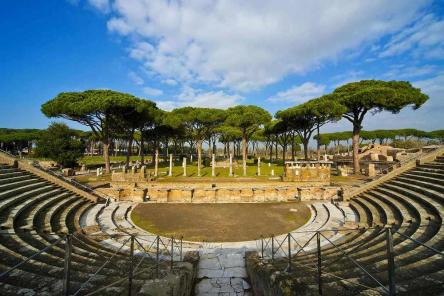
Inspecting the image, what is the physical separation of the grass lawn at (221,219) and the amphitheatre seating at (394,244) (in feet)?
11.2

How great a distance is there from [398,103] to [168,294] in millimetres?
28722

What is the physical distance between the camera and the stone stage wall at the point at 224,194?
60.5ft

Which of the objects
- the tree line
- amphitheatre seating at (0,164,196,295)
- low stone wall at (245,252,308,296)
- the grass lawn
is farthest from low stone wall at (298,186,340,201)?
amphitheatre seating at (0,164,196,295)

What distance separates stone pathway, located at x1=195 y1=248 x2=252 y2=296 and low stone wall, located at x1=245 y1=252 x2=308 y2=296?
1.72 ft

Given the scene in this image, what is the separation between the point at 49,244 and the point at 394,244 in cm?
1063

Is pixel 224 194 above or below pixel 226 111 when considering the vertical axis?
below

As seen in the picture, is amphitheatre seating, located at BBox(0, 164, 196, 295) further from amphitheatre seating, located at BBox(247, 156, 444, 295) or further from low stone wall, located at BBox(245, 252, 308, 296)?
amphitheatre seating, located at BBox(247, 156, 444, 295)

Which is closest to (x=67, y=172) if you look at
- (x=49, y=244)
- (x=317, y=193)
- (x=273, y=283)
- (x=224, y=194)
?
(x=224, y=194)

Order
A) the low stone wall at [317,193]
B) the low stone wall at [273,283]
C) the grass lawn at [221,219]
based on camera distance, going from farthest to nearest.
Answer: the low stone wall at [317,193]
the grass lawn at [221,219]
the low stone wall at [273,283]

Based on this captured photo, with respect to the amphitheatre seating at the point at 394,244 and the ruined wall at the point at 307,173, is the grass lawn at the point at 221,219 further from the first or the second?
the ruined wall at the point at 307,173

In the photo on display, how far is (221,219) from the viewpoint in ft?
46.7

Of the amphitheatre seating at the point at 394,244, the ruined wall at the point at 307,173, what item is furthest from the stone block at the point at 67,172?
the amphitheatre seating at the point at 394,244

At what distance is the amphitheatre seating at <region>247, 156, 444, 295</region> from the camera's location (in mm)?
4497

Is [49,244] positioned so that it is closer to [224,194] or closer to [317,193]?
[224,194]
